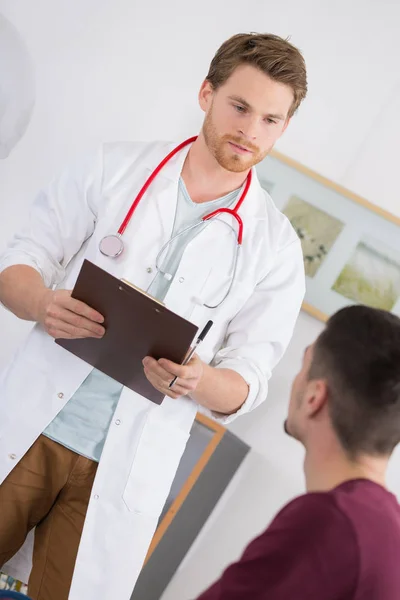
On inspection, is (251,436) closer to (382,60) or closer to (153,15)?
(382,60)

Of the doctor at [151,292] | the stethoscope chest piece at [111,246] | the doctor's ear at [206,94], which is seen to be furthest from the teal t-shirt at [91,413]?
the doctor's ear at [206,94]

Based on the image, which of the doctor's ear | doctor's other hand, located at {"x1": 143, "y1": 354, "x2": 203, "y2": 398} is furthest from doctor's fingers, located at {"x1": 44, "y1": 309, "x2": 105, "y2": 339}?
the doctor's ear

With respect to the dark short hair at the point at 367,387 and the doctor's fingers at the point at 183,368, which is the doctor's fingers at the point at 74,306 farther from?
the dark short hair at the point at 367,387

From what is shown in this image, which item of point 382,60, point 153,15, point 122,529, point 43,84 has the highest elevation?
point 382,60

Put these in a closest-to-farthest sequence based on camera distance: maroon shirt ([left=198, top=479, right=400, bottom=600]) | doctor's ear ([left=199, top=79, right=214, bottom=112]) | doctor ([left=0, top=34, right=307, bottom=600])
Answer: maroon shirt ([left=198, top=479, right=400, bottom=600]) < doctor ([left=0, top=34, right=307, bottom=600]) < doctor's ear ([left=199, top=79, right=214, bottom=112])

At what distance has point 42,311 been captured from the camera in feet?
4.78

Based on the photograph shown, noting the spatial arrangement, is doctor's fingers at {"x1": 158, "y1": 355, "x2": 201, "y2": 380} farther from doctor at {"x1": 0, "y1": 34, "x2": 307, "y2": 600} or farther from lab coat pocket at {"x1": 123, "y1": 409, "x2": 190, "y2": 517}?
lab coat pocket at {"x1": 123, "y1": 409, "x2": 190, "y2": 517}

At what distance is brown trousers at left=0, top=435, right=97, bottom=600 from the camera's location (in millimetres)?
1473

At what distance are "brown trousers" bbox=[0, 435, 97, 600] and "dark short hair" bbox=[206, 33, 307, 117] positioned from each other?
35.5 inches

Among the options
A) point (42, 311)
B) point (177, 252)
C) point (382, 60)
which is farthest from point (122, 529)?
point (382, 60)

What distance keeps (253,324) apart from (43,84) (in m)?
1.10

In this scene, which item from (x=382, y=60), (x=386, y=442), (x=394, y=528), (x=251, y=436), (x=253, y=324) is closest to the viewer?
(x=394, y=528)

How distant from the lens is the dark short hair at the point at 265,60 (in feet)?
5.00

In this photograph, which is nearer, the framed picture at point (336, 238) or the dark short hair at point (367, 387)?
the dark short hair at point (367, 387)
